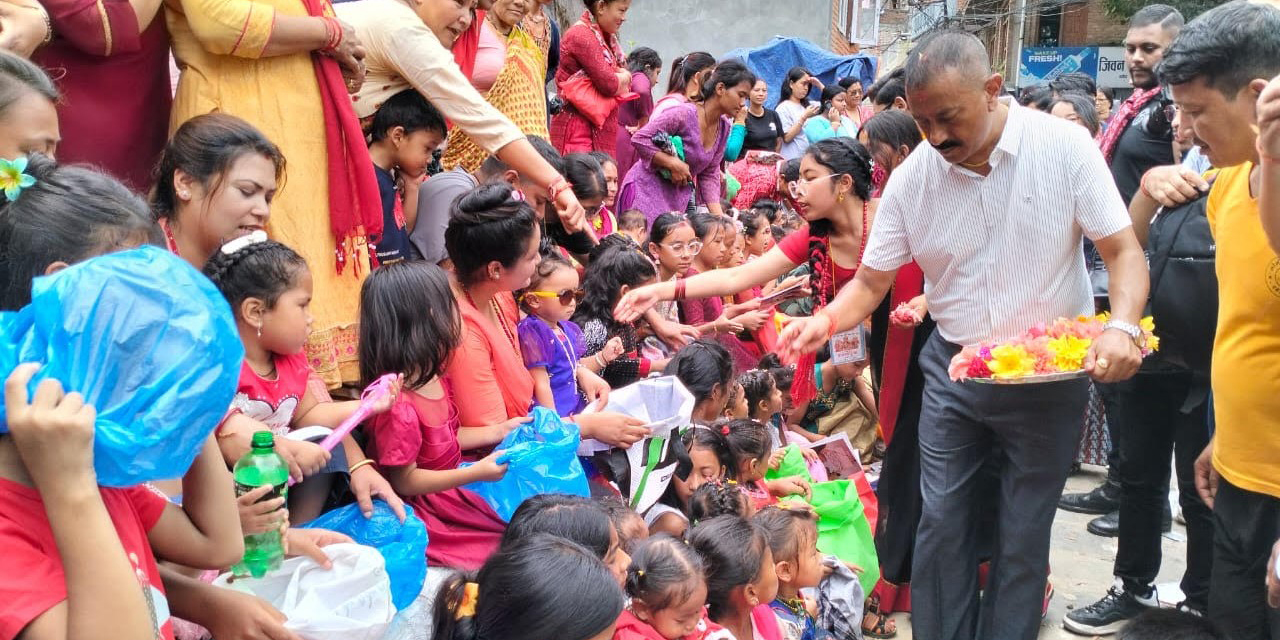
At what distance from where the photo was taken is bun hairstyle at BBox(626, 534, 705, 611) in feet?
9.73

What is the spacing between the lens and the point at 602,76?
7.21 metres

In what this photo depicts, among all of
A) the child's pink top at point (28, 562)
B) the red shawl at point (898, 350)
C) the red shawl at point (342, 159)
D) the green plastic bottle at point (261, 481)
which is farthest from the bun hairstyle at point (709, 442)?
the child's pink top at point (28, 562)

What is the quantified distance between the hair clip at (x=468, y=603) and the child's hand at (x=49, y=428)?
114cm

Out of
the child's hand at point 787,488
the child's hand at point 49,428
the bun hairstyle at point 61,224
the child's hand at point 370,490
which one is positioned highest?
the bun hairstyle at point 61,224

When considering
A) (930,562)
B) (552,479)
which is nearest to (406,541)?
(552,479)

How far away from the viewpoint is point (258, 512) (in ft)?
7.35

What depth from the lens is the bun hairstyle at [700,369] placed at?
4668 millimetres

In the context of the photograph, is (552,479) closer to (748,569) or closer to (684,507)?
(748,569)

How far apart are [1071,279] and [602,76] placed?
171 inches

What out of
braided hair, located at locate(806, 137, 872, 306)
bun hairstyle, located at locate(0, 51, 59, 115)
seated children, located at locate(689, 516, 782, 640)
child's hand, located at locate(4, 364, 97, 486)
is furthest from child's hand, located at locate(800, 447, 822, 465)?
child's hand, located at locate(4, 364, 97, 486)

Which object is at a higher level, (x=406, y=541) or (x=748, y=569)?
(x=406, y=541)

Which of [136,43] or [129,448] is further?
[136,43]

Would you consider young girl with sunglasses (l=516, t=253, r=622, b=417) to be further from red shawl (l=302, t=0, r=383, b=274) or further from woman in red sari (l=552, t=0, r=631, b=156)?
woman in red sari (l=552, t=0, r=631, b=156)

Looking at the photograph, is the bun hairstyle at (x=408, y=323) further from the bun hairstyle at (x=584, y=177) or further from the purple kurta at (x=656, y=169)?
the purple kurta at (x=656, y=169)
